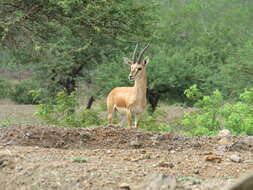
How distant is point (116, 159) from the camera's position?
7.52 m

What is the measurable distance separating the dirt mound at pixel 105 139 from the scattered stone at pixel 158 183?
9.27 feet

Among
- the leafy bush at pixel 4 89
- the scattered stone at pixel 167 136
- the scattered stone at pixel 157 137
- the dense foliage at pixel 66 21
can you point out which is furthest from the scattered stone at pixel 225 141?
→ the leafy bush at pixel 4 89

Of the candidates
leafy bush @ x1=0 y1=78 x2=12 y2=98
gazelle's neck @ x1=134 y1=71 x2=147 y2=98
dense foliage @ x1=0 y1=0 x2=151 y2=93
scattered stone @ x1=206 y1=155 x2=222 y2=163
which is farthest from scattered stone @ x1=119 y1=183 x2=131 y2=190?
leafy bush @ x1=0 y1=78 x2=12 y2=98

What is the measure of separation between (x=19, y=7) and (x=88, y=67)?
18.5 meters

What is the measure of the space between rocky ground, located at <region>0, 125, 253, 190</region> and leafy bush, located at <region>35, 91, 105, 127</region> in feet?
20.3

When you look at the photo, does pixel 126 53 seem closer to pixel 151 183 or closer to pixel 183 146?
pixel 183 146

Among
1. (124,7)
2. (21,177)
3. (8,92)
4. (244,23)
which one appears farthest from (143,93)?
(244,23)

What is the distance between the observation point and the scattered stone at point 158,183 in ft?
19.5

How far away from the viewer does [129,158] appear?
24.9 feet

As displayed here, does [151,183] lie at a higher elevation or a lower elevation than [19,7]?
lower

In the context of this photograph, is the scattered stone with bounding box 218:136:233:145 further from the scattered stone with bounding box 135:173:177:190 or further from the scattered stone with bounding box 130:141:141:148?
the scattered stone with bounding box 135:173:177:190

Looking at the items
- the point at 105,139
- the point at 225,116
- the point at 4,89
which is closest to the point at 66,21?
the point at 105,139

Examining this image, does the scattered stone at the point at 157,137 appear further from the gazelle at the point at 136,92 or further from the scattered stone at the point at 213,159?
the gazelle at the point at 136,92

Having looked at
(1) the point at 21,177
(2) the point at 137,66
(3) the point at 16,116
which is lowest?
(3) the point at 16,116
